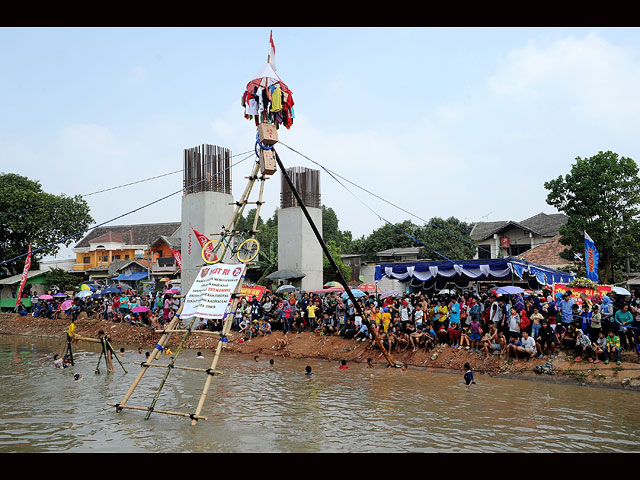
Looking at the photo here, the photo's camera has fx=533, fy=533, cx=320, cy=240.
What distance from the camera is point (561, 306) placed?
64.4 ft

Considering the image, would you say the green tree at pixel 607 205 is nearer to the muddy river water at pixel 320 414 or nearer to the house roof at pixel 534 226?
the house roof at pixel 534 226

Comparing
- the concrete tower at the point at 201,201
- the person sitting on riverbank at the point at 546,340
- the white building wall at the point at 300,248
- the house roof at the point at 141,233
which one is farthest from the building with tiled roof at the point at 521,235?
the house roof at the point at 141,233

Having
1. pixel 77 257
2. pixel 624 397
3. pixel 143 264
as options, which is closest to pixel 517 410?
pixel 624 397

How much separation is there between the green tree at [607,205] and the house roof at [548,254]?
307 inches

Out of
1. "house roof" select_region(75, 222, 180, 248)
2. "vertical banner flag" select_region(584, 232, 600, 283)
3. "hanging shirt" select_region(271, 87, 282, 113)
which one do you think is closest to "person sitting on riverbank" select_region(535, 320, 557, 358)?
"vertical banner flag" select_region(584, 232, 600, 283)

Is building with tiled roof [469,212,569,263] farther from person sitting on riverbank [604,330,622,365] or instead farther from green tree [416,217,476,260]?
person sitting on riverbank [604,330,622,365]

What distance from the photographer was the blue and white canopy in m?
23.1

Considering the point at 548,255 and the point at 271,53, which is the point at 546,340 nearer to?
the point at 271,53

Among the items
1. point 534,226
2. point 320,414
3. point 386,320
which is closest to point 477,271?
point 386,320

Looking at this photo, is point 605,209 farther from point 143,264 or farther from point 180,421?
point 143,264

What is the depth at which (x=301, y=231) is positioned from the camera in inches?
1467

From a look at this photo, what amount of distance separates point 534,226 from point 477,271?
86.3 ft

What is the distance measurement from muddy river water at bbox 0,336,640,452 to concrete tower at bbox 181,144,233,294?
1263 centimetres
